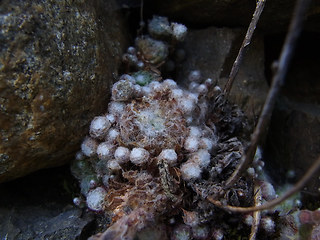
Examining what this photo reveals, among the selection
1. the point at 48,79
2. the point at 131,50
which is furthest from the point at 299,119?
the point at 48,79

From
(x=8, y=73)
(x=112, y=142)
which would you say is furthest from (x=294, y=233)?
(x=8, y=73)

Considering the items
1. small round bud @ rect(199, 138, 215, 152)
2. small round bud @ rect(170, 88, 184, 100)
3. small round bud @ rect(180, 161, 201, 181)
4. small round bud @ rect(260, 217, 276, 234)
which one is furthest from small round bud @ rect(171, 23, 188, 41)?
small round bud @ rect(260, 217, 276, 234)

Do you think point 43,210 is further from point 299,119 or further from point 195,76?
point 299,119

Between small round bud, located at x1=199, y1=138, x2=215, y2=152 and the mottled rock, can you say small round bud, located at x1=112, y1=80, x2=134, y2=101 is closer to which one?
small round bud, located at x1=199, y1=138, x2=215, y2=152

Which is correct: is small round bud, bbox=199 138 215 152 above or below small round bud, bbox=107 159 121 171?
above

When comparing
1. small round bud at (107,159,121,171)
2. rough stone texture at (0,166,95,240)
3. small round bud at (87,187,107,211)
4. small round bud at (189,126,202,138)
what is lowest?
rough stone texture at (0,166,95,240)

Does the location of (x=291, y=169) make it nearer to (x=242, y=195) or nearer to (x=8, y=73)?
(x=242, y=195)
